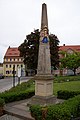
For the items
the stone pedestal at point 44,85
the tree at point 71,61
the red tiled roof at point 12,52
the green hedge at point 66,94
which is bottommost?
the green hedge at point 66,94

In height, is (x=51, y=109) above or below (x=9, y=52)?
below

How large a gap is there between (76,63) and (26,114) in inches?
1908

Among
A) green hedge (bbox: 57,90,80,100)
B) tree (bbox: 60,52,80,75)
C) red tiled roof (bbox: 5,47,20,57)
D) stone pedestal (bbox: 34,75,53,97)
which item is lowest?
green hedge (bbox: 57,90,80,100)

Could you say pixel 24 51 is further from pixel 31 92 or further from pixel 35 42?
pixel 31 92

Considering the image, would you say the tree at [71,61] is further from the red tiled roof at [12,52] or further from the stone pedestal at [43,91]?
the stone pedestal at [43,91]

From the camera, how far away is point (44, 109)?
8617 millimetres

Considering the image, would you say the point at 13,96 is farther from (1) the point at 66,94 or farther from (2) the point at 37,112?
(2) the point at 37,112

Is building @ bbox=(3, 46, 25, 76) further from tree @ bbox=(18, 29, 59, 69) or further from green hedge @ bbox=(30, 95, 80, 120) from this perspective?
green hedge @ bbox=(30, 95, 80, 120)

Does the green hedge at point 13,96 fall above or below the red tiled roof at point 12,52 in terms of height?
below

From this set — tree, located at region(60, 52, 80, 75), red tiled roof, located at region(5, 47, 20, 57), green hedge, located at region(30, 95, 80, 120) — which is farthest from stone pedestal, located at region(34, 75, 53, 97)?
red tiled roof, located at region(5, 47, 20, 57)

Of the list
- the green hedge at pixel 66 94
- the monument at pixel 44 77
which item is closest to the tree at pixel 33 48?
the green hedge at pixel 66 94

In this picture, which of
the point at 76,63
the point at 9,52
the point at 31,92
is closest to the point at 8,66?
the point at 9,52

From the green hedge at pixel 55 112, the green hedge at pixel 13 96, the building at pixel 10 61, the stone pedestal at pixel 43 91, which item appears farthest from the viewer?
the building at pixel 10 61

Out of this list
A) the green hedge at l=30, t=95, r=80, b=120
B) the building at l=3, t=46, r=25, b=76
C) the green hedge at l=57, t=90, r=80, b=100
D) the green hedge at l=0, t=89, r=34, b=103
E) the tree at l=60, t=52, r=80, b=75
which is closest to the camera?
the green hedge at l=30, t=95, r=80, b=120
